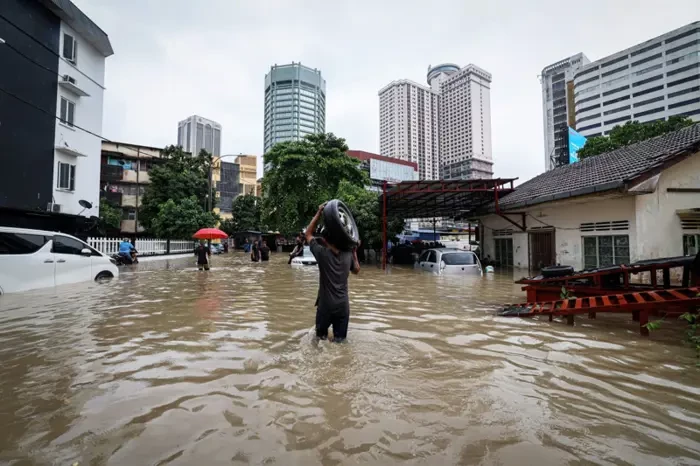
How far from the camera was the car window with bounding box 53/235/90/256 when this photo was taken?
905cm

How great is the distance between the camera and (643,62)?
77.3 metres

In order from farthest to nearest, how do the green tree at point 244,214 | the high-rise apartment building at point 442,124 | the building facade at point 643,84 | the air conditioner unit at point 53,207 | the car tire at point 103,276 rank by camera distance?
the high-rise apartment building at point 442,124
the building facade at point 643,84
the green tree at point 244,214
the air conditioner unit at point 53,207
the car tire at point 103,276

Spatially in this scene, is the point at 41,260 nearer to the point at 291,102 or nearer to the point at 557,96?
the point at 291,102

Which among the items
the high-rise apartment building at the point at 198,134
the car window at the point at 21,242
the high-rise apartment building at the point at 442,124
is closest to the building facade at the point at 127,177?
the car window at the point at 21,242

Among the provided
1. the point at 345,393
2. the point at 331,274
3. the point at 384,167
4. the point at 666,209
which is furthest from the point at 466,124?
the point at 345,393

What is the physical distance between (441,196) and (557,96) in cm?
10261

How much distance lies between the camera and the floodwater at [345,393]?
7.27 ft

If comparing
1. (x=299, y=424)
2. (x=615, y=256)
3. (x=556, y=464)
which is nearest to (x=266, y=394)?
(x=299, y=424)

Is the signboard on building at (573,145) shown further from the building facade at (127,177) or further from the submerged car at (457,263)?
the building facade at (127,177)

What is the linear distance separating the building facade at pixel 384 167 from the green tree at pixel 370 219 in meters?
41.2

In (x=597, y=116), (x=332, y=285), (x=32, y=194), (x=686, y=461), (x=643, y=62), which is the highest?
(x=643, y=62)

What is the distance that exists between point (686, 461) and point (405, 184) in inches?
573

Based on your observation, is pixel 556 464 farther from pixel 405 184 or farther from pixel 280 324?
pixel 405 184

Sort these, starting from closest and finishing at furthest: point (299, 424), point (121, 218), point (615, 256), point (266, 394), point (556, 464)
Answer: point (556, 464)
point (299, 424)
point (266, 394)
point (615, 256)
point (121, 218)
